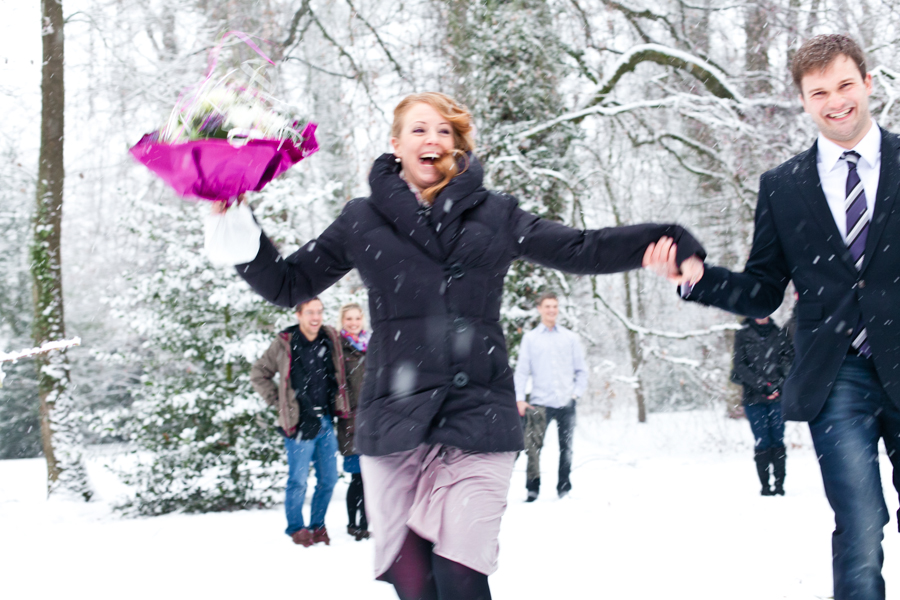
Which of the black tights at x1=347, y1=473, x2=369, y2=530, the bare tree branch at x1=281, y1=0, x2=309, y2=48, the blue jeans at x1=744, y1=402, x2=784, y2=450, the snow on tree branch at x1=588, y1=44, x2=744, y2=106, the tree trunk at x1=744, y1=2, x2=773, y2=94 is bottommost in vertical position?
the black tights at x1=347, y1=473, x2=369, y2=530

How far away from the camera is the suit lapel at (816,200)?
2855 millimetres

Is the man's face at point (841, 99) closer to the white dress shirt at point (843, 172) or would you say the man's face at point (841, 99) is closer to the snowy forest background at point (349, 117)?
the white dress shirt at point (843, 172)

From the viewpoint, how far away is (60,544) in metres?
7.94

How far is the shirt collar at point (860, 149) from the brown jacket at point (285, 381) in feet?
15.9

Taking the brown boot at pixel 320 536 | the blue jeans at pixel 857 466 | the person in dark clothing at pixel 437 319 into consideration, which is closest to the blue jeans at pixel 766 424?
the brown boot at pixel 320 536

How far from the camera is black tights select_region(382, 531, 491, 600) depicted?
245 centimetres

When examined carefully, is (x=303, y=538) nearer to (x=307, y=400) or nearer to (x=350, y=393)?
(x=307, y=400)

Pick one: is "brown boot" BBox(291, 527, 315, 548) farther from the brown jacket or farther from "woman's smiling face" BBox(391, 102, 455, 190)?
"woman's smiling face" BBox(391, 102, 455, 190)

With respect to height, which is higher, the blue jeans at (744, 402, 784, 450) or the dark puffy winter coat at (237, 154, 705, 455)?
the dark puffy winter coat at (237, 154, 705, 455)

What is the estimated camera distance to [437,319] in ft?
8.66

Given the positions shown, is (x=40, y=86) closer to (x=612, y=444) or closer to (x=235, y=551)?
(x=235, y=551)

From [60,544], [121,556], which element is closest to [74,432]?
[60,544]

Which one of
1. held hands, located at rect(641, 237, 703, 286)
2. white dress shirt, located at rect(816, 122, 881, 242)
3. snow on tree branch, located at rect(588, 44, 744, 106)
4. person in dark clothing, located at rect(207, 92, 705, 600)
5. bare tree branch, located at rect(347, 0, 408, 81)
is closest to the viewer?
person in dark clothing, located at rect(207, 92, 705, 600)

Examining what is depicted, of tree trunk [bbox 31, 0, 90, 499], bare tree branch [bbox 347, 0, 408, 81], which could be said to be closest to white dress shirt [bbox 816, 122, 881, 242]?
tree trunk [bbox 31, 0, 90, 499]
